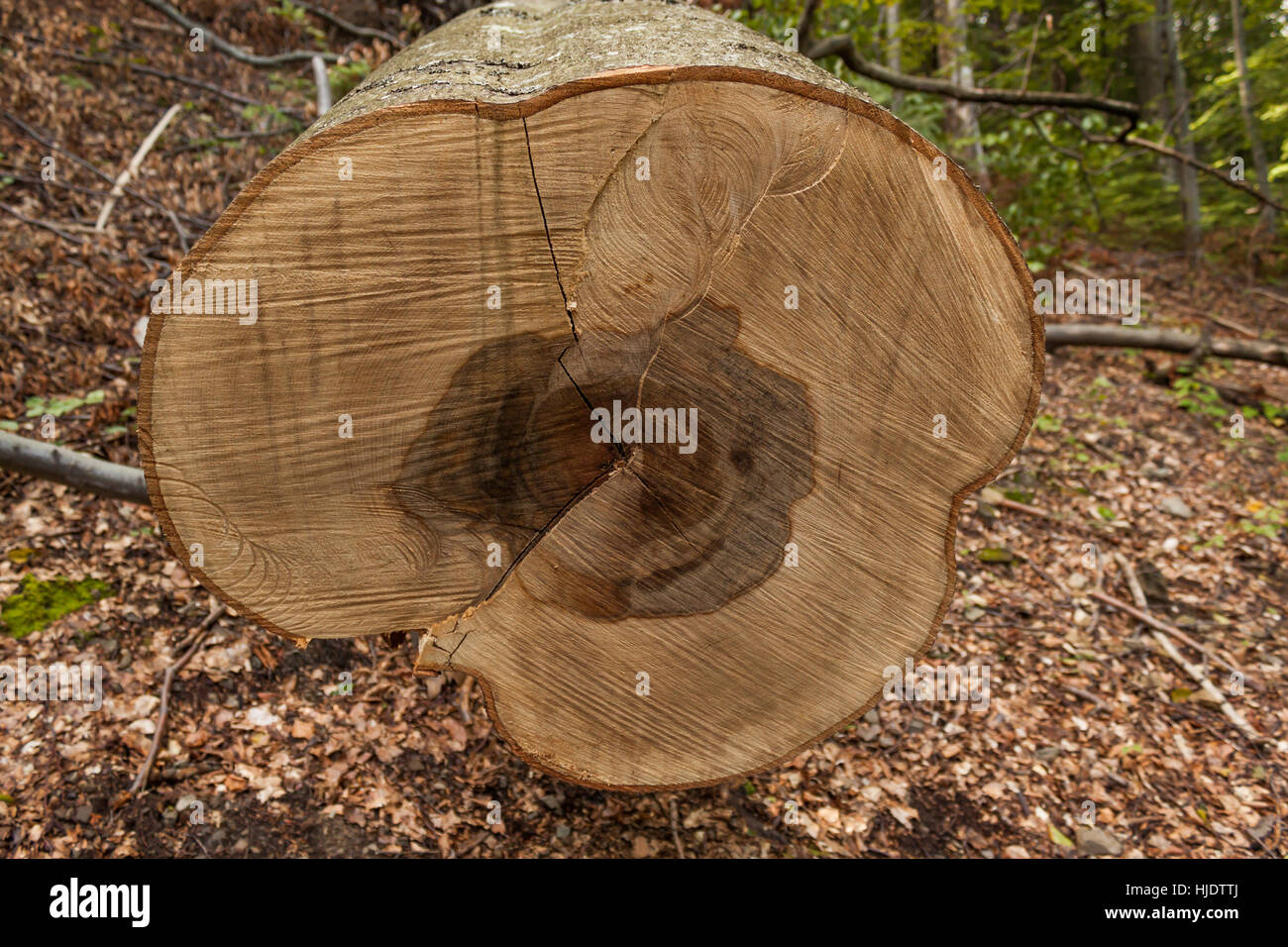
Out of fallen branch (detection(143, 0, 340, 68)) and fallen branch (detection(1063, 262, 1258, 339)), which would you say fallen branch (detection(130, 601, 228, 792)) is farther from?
fallen branch (detection(1063, 262, 1258, 339))

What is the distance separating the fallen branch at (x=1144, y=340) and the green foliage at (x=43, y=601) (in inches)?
231

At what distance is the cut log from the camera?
1.44 meters

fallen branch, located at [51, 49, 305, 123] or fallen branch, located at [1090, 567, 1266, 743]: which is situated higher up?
fallen branch, located at [51, 49, 305, 123]

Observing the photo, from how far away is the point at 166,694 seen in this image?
247cm

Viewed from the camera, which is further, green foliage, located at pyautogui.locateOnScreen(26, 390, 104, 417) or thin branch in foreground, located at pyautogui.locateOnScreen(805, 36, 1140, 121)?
thin branch in foreground, located at pyautogui.locateOnScreen(805, 36, 1140, 121)

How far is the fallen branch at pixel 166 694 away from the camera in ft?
7.41

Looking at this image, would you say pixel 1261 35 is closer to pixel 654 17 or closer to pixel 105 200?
pixel 654 17

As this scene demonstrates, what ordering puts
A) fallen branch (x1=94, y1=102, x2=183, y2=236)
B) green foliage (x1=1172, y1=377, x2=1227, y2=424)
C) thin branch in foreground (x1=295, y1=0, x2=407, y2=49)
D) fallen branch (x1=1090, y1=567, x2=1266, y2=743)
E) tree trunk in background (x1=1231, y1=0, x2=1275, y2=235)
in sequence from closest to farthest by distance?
fallen branch (x1=1090, y1=567, x2=1266, y2=743), fallen branch (x1=94, y1=102, x2=183, y2=236), green foliage (x1=1172, y1=377, x2=1227, y2=424), thin branch in foreground (x1=295, y1=0, x2=407, y2=49), tree trunk in background (x1=1231, y1=0, x2=1275, y2=235)

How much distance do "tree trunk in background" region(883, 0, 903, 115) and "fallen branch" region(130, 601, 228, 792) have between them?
5.34 m

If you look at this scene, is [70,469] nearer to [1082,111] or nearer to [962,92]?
[962,92]

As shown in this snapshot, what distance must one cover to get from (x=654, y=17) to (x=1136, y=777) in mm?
3001

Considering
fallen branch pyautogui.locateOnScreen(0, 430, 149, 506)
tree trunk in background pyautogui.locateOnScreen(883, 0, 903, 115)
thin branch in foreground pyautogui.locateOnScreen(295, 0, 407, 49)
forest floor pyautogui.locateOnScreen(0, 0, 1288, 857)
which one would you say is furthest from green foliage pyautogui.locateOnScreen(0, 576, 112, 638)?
tree trunk in background pyautogui.locateOnScreen(883, 0, 903, 115)

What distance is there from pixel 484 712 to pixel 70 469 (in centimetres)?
166
